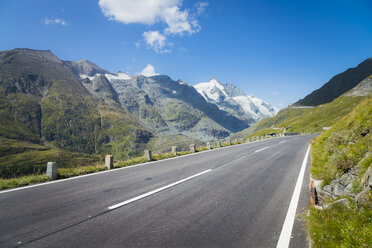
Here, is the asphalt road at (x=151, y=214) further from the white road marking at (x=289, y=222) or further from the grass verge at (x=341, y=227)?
the grass verge at (x=341, y=227)

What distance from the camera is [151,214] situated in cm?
469

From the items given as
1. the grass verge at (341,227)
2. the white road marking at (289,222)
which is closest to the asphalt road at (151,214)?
the white road marking at (289,222)

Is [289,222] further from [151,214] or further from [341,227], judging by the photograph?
[151,214]

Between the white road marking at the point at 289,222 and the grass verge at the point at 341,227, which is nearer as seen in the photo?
the grass verge at the point at 341,227

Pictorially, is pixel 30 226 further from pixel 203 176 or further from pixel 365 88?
pixel 365 88

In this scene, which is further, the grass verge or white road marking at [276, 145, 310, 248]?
white road marking at [276, 145, 310, 248]

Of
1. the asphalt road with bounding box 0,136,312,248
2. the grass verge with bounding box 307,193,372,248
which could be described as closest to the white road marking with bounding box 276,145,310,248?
the asphalt road with bounding box 0,136,312,248

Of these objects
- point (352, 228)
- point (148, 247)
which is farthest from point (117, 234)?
point (352, 228)

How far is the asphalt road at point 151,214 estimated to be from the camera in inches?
144

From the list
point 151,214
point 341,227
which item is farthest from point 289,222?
point 151,214

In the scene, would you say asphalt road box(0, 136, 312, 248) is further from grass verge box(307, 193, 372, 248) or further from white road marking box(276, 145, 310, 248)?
grass verge box(307, 193, 372, 248)

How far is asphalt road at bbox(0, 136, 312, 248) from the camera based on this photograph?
144 inches

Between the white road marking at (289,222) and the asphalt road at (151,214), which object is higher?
the asphalt road at (151,214)

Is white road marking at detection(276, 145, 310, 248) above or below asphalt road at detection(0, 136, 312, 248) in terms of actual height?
below
